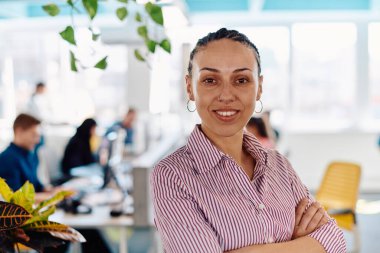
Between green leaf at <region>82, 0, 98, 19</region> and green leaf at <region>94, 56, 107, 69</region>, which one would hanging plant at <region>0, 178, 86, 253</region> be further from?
green leaf at <region>82, 0, 98, 19</region>

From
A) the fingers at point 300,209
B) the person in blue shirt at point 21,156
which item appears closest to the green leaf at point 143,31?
the fingers at point 300,209

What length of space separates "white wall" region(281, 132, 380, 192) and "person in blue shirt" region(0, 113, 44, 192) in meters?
5.25

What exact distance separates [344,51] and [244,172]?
26.3 ft

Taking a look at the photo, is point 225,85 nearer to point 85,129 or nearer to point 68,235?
point 68,235

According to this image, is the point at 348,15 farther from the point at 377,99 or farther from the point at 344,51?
the point at 377,99

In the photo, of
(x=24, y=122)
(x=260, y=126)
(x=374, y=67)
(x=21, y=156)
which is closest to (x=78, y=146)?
(x=24, y=122)

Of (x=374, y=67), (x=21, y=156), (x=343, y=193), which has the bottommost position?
(x=343, y=193)

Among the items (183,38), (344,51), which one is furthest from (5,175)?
(344,51)

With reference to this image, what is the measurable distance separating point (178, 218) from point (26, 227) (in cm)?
38

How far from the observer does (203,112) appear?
1312 millimetres

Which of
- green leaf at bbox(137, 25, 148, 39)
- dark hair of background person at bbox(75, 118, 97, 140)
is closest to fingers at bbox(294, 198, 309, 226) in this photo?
green leaf at bbox(137, 25, 148, 39)

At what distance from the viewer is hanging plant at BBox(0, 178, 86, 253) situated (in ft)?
4.04

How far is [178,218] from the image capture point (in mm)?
1248

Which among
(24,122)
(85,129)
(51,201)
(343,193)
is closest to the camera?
(51,201)
